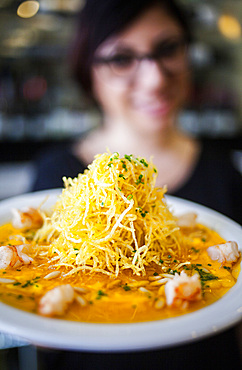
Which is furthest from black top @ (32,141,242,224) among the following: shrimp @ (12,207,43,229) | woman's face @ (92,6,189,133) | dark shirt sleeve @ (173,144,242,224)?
shrimp @ (12,207,43,229)

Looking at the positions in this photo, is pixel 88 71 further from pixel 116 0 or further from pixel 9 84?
pixel 9 84

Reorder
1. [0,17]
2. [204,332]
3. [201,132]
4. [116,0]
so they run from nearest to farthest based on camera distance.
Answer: [204,332], [116,0], [0,17], [201,132]

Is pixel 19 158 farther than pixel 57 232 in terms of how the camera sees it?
Yes

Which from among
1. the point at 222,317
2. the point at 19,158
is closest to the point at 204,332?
the point at 222,317

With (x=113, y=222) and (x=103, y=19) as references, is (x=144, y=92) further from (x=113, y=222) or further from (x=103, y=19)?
(x=113, y=222)

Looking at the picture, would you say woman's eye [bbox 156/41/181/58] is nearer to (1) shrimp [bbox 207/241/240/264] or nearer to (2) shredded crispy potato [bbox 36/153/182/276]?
(2) shredded crispy potato [bbox 36/153/182/276]

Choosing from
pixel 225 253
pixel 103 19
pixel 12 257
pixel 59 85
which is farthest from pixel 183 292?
pixel 59 85
